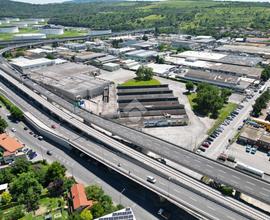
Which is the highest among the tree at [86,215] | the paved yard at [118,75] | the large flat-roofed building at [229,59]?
the large flat-roofed building at [229,59]

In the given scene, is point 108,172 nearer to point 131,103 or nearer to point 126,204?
point 126,204

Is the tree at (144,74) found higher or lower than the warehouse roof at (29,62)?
higher

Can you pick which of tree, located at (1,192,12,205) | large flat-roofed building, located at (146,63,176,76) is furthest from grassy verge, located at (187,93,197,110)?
tree, located at (1,192,12,205)

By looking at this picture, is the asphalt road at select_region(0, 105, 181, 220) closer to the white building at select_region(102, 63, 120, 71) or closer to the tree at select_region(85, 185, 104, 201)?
the tree at select_region(85, 185, 104, 201)

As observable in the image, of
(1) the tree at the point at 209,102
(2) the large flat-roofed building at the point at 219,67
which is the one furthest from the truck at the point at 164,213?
(2) the large flat-roofed building at the point at 219,67

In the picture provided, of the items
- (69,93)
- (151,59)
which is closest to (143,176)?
(69,93)

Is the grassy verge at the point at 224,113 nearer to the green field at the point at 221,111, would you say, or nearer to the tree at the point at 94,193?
the green field at the point at 221,111
